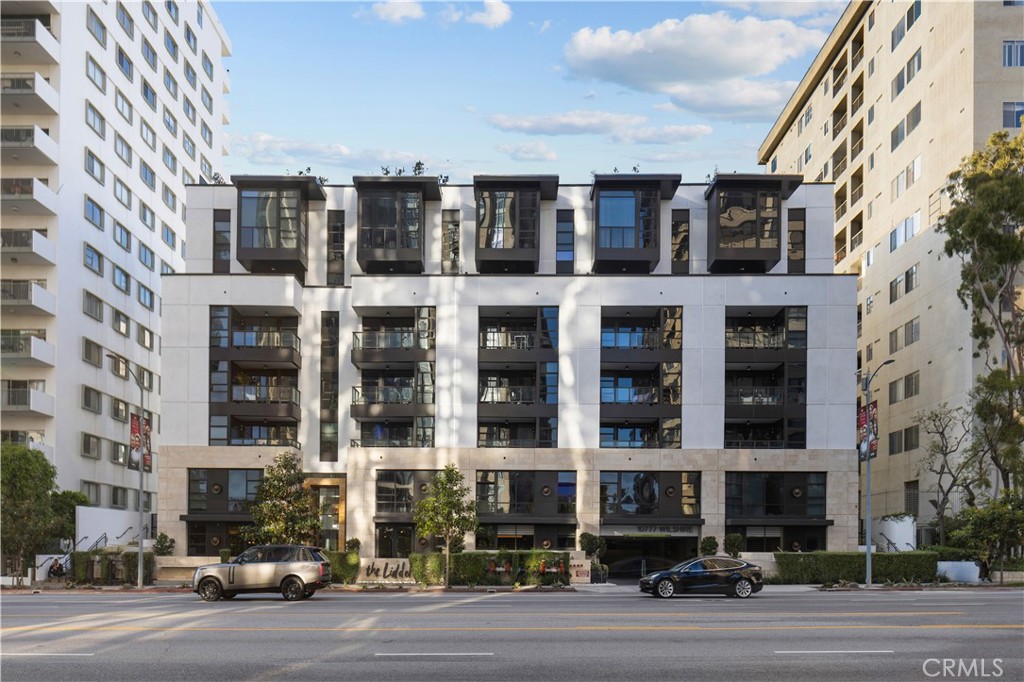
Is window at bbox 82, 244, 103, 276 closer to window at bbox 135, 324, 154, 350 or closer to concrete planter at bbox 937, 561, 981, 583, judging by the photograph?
window at bbox 135, 324, 154, 350

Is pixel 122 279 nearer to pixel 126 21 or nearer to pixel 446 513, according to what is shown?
pixel 126 21

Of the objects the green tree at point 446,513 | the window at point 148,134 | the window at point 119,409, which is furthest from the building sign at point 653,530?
the window at point 148,134

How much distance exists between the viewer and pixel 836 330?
6097cm

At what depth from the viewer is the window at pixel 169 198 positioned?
8869cm

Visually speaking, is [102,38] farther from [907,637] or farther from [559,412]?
[907,637]

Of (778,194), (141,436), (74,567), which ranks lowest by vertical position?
(74,567)

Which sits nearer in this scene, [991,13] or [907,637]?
[907,637]

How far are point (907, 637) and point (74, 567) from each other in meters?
→ 40.3

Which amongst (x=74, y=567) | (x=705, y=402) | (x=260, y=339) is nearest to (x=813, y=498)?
(x=705, y=402)

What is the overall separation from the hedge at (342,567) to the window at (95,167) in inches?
1541

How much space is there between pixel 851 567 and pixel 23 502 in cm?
4103

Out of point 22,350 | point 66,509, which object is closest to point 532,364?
point 66,509

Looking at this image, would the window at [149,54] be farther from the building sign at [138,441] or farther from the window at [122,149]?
the building sign at [138,441]

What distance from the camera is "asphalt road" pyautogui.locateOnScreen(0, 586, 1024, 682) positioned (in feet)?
53.4
